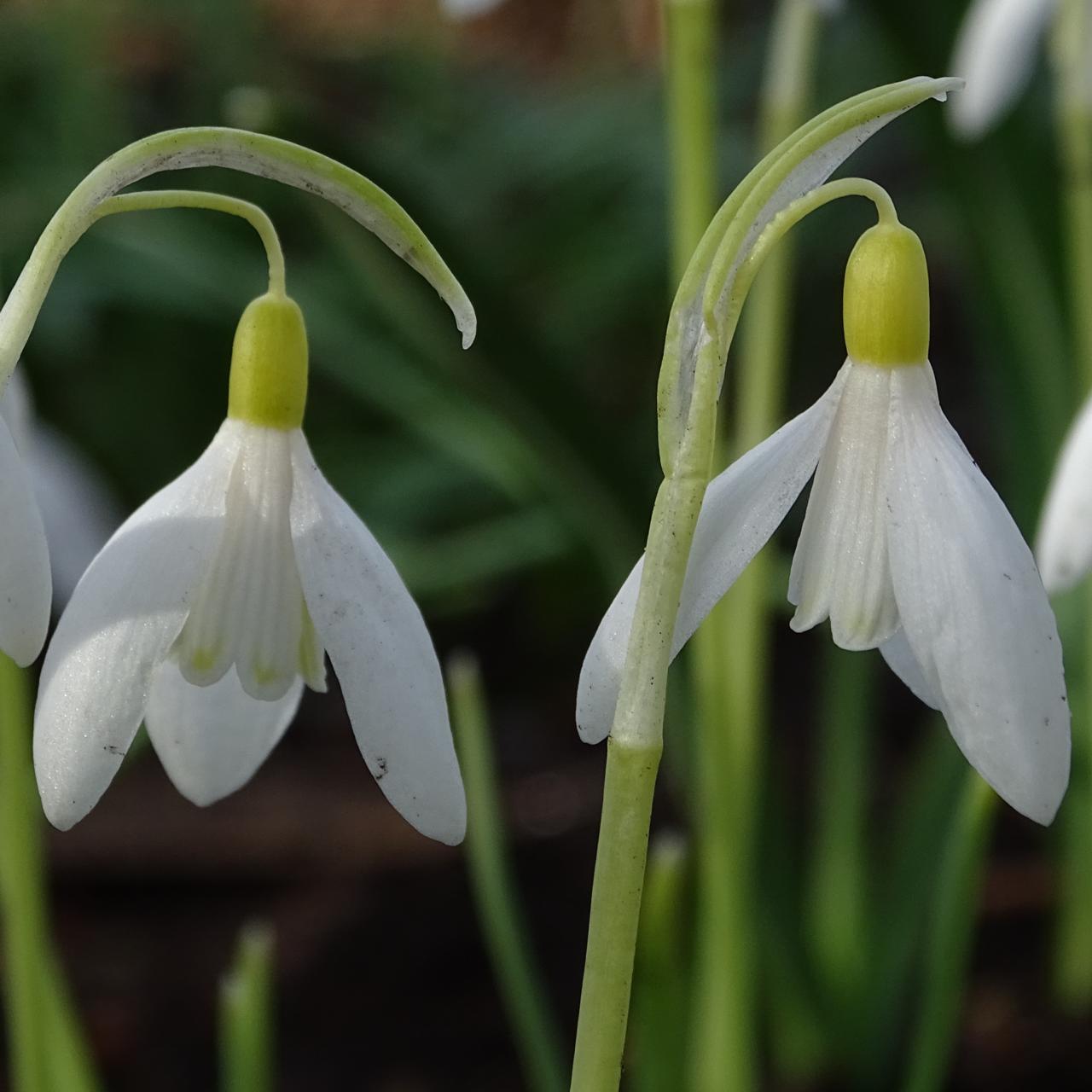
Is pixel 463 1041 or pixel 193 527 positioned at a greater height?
pixel 193 527

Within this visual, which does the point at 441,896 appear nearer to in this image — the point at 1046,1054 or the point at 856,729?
the point at 856,729

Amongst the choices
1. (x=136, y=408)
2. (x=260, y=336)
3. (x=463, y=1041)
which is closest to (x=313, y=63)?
(x=136, y=408)

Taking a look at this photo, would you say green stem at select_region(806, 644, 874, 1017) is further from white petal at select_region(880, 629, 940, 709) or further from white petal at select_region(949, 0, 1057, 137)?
white petal at select_region(880, 629, 940, 709)

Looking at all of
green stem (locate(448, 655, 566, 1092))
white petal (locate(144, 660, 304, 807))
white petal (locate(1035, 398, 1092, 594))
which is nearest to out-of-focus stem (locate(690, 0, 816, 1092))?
green stem (locate(448, 655, 566, 1092))

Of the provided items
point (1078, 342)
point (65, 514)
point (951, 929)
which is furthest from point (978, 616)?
point (1078, 342)

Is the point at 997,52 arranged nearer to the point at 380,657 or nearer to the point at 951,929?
the point at 951,929

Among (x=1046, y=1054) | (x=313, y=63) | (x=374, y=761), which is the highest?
(x=313, y=63)
